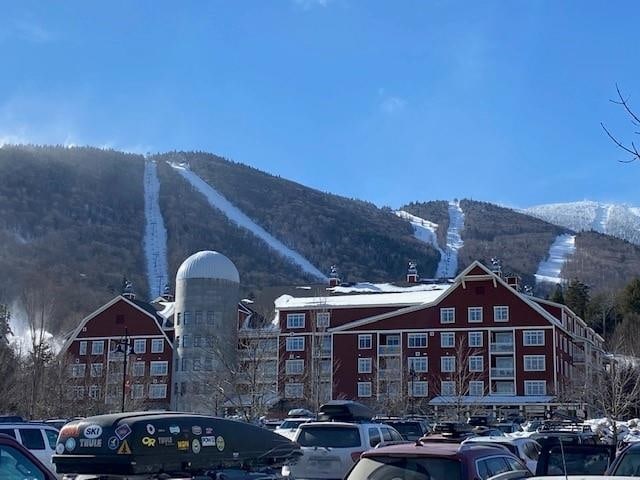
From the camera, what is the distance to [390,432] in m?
20.9

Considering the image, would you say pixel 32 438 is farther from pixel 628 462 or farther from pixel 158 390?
pixel 158 390

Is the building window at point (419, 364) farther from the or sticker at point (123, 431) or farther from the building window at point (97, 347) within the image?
the or sticker at point (123, 431)

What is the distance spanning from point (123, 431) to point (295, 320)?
7280 centimetres

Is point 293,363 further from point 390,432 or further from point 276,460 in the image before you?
point 276,460

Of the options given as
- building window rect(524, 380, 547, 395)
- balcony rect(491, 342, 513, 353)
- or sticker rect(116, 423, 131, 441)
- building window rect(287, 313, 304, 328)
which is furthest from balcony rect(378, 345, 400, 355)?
or sticker rect(116, 423, 131, 441)

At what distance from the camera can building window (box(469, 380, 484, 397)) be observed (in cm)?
7506

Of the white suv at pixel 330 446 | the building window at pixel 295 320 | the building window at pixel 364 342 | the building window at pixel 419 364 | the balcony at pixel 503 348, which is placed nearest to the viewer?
the white suv at pixel 330 446

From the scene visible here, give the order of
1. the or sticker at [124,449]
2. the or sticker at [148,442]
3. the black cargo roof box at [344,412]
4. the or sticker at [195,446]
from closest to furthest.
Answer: the or sticker at [124,449] < the or sticker at [148,442] < the or sticker at [195,446] < the black cargo roof box at [344,412]

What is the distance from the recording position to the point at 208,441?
10602 mm

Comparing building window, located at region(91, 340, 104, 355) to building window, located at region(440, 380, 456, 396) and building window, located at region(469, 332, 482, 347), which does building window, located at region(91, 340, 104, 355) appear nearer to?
building window, located at region(440, 380, 456, 396)

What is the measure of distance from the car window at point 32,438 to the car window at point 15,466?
16446 millimetres

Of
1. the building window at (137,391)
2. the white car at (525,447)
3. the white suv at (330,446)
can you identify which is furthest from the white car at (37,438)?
the building window at (137,391)

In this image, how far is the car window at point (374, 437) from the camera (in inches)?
755

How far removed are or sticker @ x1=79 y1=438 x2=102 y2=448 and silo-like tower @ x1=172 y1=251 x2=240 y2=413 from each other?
68261 mm
